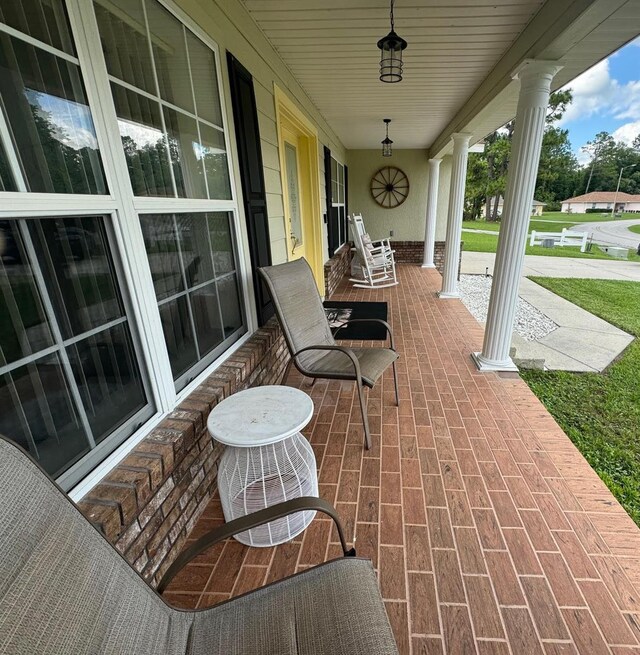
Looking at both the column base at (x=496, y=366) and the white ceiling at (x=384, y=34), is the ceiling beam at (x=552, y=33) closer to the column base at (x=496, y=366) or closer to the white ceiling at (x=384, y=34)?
the white ceiling at (x=384, y=34)

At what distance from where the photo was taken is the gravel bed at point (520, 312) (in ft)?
15.1

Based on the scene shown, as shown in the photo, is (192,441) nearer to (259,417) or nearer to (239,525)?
(259,417)

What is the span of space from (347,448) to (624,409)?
240 cm

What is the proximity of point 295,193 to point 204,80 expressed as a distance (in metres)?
2.49

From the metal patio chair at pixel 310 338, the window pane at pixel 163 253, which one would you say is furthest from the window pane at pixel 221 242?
the window pane at pixel 163 253

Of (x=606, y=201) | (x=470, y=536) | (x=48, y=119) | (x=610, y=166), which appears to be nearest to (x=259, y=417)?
(x=470, y=536)

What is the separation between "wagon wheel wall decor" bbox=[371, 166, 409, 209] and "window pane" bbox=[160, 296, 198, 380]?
25.1 ft

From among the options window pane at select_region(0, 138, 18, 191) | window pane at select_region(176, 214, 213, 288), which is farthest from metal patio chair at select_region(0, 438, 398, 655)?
window pane at select_region(176, 214, 213, 288)

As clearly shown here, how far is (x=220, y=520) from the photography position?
160cm

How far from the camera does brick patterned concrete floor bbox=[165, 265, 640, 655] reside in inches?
46.3

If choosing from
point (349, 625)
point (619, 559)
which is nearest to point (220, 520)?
point (349, 625)

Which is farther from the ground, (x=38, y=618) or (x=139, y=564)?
(x=38, y=618)

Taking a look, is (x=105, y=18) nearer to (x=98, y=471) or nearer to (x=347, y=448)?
(x=98, y=471)

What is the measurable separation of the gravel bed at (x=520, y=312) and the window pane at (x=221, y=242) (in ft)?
12.8
